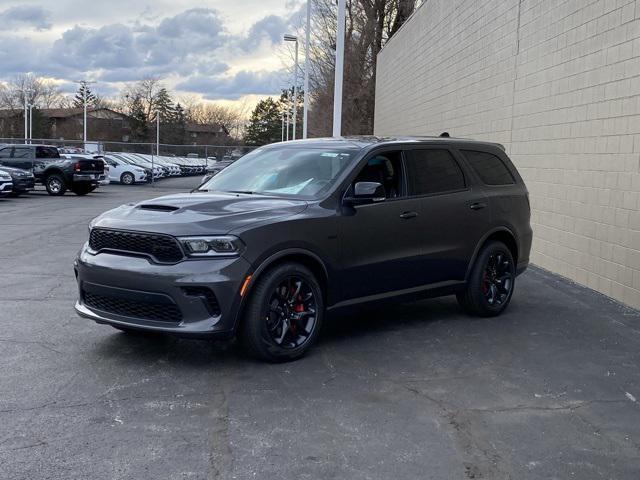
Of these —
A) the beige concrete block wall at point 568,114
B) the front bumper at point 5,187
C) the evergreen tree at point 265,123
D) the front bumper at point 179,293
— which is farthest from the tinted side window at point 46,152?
the evergreen tree at point 265,123

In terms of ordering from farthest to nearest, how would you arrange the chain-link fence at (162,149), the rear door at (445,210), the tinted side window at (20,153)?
the chain-link fence at (162,149), the tinted side window at (20,153), the rear door at (445,210)

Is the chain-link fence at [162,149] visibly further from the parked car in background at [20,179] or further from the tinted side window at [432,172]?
the tinted side window at [432,172]

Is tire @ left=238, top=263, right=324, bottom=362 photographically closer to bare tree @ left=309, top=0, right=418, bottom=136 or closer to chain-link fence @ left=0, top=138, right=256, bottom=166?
chain-link fence @ left=0, top=138, right=256, bottom=166

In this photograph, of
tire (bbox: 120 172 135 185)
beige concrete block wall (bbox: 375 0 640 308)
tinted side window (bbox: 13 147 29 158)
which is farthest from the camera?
tire (bbox: 120 172 135 185)

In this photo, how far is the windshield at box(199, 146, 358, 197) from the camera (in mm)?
6426

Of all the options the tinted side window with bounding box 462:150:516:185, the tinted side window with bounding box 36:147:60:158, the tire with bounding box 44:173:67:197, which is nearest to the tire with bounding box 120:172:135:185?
the tinted side window with bounding box 36:147:60:158

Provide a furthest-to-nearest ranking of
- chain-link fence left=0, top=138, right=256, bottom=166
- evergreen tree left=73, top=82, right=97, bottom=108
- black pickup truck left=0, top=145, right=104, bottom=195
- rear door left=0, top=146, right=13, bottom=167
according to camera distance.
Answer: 1. evergreen tree left=73, top=82, right=97, bottom=108
2. chain-link fence left=0, top=138, right=256, bottom=166
3. rear door left=0, top=146, right=13, bottom=167
4. black pickup truck left=0, top=145, right=104, bottom=195

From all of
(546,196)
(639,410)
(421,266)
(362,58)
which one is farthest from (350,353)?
(362,58)

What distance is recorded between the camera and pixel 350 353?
6172 mm

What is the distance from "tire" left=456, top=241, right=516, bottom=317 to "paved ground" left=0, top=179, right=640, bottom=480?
0.17m

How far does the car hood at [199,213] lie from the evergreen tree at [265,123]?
11407 centimetres

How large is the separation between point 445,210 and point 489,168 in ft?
3.64

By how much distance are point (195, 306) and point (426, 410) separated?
177 centimetres

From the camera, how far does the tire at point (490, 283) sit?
24.5 feet
